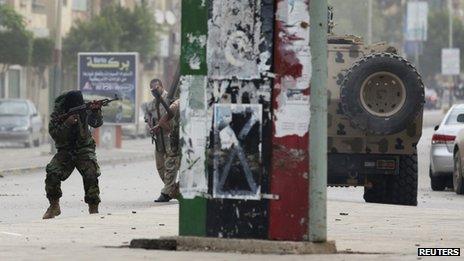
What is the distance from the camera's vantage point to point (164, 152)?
2283 centimetres

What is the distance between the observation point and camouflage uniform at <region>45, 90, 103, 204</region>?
17984mm

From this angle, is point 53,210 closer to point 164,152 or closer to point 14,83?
point 164,152

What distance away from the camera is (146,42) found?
245 feet

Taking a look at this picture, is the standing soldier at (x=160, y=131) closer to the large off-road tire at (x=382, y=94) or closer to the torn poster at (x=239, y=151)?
the large off-road tire at (x=382, y=94)

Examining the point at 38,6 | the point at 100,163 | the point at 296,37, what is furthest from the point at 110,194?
the point at 38,6

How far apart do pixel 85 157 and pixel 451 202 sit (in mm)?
6729

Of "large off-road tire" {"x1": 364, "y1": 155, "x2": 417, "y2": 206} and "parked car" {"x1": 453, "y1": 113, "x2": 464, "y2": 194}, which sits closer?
"large off-road tire" {"x1": 364, "y1": 155, "x2": 417, "y2": 206}

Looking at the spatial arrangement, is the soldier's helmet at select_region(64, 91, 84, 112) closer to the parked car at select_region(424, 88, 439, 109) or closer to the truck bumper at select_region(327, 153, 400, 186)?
the truck bumper at select_region(327, 153, 400, 186)

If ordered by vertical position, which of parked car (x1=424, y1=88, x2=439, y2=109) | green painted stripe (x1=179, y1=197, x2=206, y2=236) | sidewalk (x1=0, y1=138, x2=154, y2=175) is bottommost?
parked car (x1=424, y1=88, x2=439, y2=109)

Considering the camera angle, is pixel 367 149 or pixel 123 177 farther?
pixel 123 177

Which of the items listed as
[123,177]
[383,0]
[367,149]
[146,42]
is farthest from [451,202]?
[383,0]

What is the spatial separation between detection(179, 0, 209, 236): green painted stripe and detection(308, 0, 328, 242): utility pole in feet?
2.58

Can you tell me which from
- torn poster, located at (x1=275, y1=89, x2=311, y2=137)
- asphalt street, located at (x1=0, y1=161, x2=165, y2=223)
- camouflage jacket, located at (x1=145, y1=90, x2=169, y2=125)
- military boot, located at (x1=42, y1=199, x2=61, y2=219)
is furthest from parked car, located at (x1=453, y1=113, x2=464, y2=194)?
torn poster, located at (x1=275, y1=89, x2=311, y2=137)

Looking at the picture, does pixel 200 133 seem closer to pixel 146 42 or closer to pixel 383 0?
pixel 146 42
